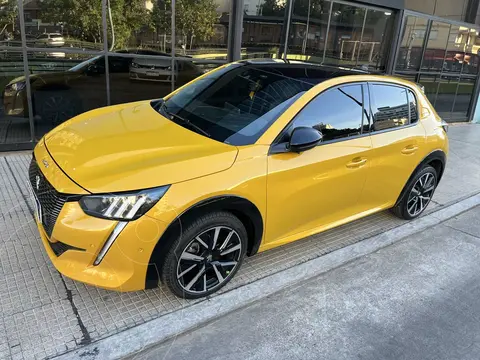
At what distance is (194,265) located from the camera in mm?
2803

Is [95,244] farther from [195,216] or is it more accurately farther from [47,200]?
[195,216]

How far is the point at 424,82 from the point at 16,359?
39.7 ft

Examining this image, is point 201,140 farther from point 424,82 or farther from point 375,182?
point 424,82

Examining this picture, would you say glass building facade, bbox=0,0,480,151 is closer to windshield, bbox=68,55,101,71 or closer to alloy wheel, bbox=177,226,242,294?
windshield, bbox=68,55,101,71

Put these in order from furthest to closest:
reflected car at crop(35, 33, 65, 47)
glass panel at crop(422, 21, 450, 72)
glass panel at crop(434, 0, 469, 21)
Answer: glass panel at crop(434, 0, 469, 21) → glass panel at crop(422, 21, 450, 72) → reflected car at crop(35, 33, 65, 47)

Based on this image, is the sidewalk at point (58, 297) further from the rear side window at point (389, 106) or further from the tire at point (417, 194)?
the rear side window at point (389, 106)

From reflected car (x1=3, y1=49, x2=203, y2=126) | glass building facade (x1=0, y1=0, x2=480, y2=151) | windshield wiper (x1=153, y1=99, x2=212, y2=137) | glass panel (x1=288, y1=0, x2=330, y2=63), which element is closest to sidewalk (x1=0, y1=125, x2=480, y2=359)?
windshield wiper (x1=153, y1=99, x2=212, y2=137)

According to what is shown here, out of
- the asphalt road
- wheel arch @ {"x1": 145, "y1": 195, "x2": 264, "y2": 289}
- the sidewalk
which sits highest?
wheel arch @ {"x1": 145, "y1": 195, "x2": 264, "y2": 289}

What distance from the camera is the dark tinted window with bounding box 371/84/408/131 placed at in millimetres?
3799

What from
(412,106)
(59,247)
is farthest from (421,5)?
(59,247)

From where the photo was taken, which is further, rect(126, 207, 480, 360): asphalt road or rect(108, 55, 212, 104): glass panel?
rect(108, 55, 212, 104): glass panel

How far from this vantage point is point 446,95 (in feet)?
40.2

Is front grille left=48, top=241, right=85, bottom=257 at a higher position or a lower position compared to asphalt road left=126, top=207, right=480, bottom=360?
higher

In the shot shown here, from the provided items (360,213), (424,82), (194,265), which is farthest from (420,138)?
(424,82)
